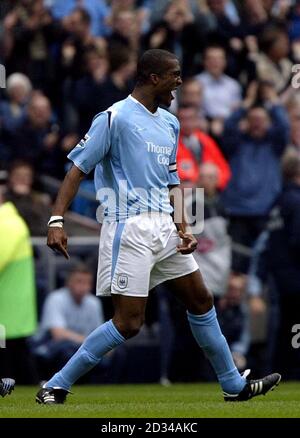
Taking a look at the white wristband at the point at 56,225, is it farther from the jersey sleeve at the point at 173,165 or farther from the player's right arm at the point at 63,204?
the jersey sleeve at the point at 173,165

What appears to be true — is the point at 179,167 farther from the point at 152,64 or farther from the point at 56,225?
the point at 56,225

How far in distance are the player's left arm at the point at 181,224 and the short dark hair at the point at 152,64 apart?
0.80 m

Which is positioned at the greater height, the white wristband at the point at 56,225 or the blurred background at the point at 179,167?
the white wristband at the point at 56,225

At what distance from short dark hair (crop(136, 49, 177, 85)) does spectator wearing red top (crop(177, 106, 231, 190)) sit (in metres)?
5.73

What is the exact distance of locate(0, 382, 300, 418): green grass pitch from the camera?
879cm

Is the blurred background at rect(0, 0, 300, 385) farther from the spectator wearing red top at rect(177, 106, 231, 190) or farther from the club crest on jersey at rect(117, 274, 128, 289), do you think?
the club crest on jersey at rect(117, 274, 128, 289)

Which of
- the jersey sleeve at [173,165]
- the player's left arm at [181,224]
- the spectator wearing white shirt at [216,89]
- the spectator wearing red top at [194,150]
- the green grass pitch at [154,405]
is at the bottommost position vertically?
the green grass pitch at [154,405]

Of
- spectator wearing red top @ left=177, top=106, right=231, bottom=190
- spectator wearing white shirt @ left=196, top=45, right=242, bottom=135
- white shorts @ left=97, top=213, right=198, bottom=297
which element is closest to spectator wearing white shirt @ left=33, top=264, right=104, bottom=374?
spectator wearing red top @ left=177, top=106, right=231, bottom=190

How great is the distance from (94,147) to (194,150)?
652 centimetres

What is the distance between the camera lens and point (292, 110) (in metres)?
17.3

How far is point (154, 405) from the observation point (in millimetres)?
9812

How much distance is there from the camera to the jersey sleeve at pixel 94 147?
9.28 metres

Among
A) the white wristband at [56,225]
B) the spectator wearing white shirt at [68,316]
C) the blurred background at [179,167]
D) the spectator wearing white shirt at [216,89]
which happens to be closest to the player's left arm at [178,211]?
the white wristband at [56,225]

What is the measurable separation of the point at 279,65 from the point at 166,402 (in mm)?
8704
